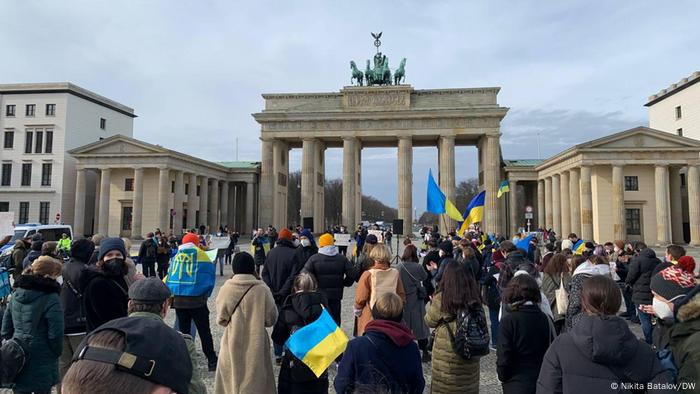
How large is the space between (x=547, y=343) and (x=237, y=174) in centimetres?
5422

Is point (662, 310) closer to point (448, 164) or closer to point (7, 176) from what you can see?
point (448, 164)

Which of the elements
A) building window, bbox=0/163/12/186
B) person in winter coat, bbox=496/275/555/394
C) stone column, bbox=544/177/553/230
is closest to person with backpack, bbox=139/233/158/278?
person in winter coat, bbox=496/275/555/394

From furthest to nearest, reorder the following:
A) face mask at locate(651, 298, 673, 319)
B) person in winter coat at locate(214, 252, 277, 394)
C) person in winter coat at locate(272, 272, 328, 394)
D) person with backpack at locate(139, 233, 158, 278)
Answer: person with backpack at locate(139, 233, 158, 278) < person in winter coat at locate(214, 252, 277, 394) < person in winter coat at locate(272, 272, 328, 394) < face mask at locate(651, 298, 673, 319)

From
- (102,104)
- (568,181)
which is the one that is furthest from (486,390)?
(102,104)

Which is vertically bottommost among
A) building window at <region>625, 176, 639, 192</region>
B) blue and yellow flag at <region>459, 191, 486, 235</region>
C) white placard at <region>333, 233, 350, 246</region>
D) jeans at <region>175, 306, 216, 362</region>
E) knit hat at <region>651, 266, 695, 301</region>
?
jeans at <region>175, 306, 216, 362</region>

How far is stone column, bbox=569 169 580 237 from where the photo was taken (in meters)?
38.9

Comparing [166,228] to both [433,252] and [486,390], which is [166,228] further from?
[486,390]

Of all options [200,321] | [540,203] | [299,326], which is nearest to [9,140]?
[200,321]

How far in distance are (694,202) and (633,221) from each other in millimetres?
4679

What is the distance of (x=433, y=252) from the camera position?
9.42 m

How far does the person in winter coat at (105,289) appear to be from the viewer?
5.12 m

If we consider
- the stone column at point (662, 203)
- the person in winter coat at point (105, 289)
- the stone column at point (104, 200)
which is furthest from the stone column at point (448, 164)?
the person in winter coat at point (105, 289)

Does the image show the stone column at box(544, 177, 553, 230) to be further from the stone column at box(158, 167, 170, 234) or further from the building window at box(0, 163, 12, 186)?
the building window at box(0, 163, 12, 186)

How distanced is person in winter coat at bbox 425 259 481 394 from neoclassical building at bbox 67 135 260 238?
135 feet
